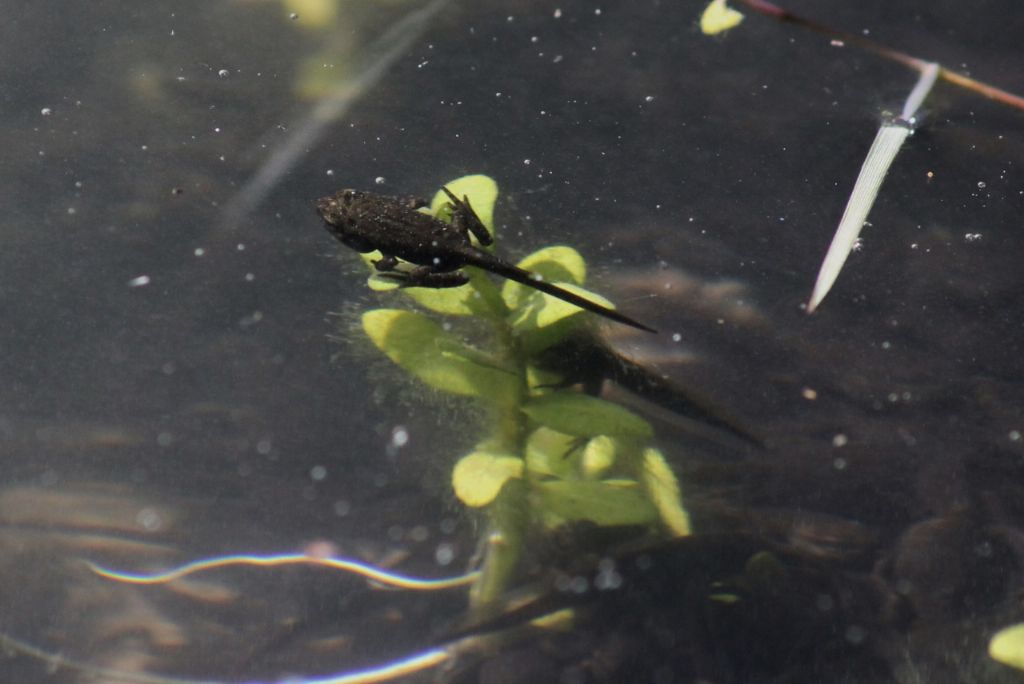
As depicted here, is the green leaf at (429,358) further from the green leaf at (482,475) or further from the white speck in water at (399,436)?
the white speck in water at (399,436)

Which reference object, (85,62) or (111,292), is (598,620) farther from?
(85,62)

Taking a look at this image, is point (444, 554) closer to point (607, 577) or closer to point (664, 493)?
point (607, 577)


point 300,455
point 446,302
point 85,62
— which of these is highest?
point 85,62

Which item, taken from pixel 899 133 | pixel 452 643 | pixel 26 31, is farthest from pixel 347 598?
pixel 26 31

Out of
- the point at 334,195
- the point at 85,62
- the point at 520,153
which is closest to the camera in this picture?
the point at 334,195

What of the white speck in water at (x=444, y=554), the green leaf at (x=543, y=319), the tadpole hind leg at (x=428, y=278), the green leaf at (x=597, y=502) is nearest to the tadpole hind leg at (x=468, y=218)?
the tadpole hind leg at (x=428, y=278)

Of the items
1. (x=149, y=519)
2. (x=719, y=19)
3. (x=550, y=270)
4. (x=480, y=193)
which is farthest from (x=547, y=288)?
(x=719, y=19)

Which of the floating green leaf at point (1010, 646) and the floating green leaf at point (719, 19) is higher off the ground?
the floating green leaf at point (719, 19)
